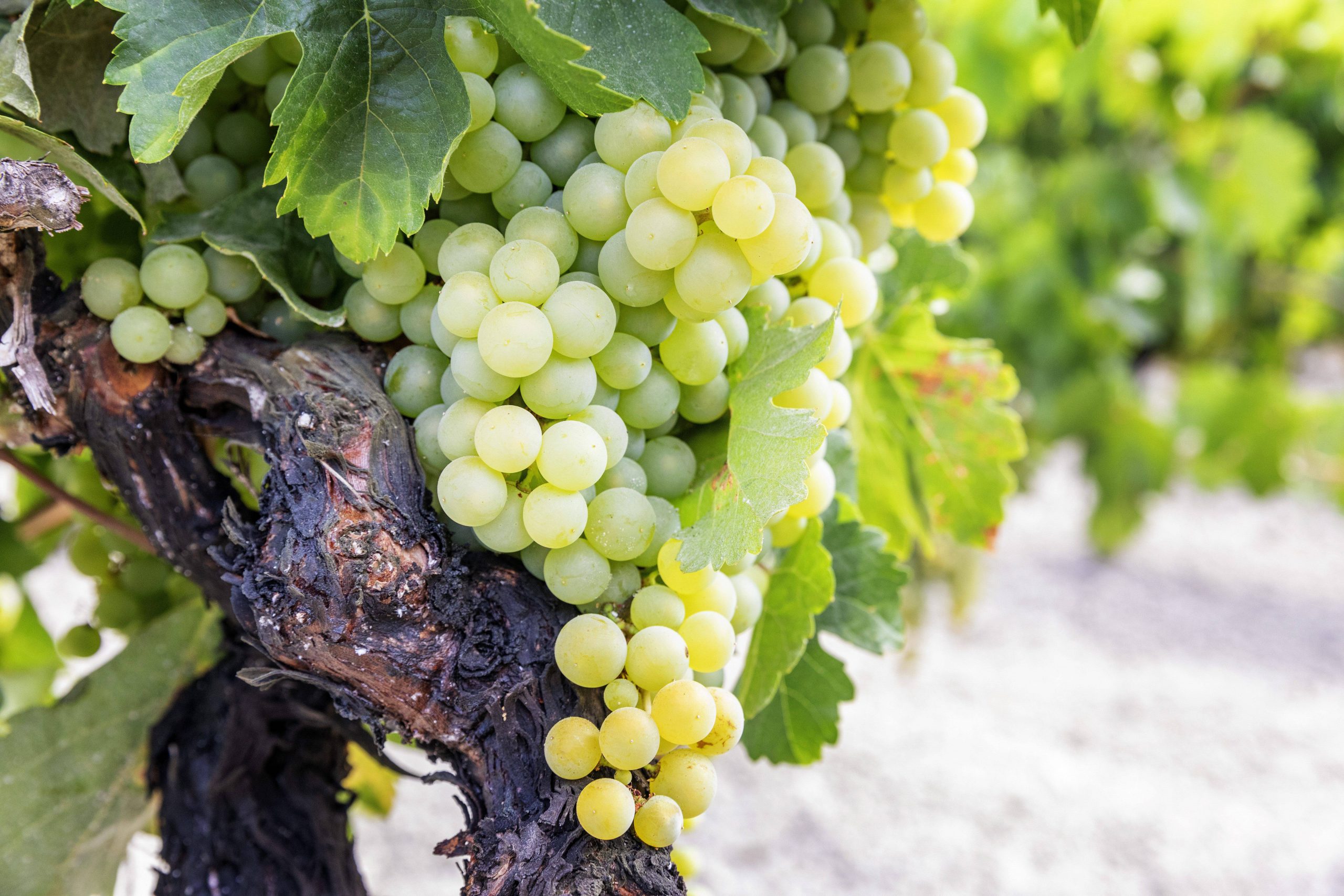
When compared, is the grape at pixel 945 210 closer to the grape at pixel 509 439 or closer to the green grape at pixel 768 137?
the green grape at pixel 768 137

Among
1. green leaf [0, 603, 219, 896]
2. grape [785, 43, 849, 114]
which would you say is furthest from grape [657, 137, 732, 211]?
green leaf [0, 603, 219, 896]

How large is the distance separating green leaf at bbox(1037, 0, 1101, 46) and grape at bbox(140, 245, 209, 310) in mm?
380

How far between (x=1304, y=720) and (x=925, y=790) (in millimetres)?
966

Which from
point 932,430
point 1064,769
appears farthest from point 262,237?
point 1064,769

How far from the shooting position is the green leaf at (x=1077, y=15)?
0.44m

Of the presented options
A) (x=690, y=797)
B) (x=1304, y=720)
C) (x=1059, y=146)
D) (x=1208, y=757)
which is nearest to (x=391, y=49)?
(x=690, y=797)

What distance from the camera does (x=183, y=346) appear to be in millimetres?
379

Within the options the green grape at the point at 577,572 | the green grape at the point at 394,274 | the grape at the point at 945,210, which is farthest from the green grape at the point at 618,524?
the grape at the point at 945,210

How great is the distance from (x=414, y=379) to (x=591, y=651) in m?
0.12

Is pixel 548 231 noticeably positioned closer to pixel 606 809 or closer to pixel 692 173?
pixel 692 173

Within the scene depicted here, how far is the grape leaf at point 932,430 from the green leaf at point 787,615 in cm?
17

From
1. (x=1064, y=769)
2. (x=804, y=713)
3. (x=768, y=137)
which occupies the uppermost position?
(x=768, y=137)

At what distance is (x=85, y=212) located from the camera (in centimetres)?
41

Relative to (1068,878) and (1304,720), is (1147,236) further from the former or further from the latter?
(1068,878)
